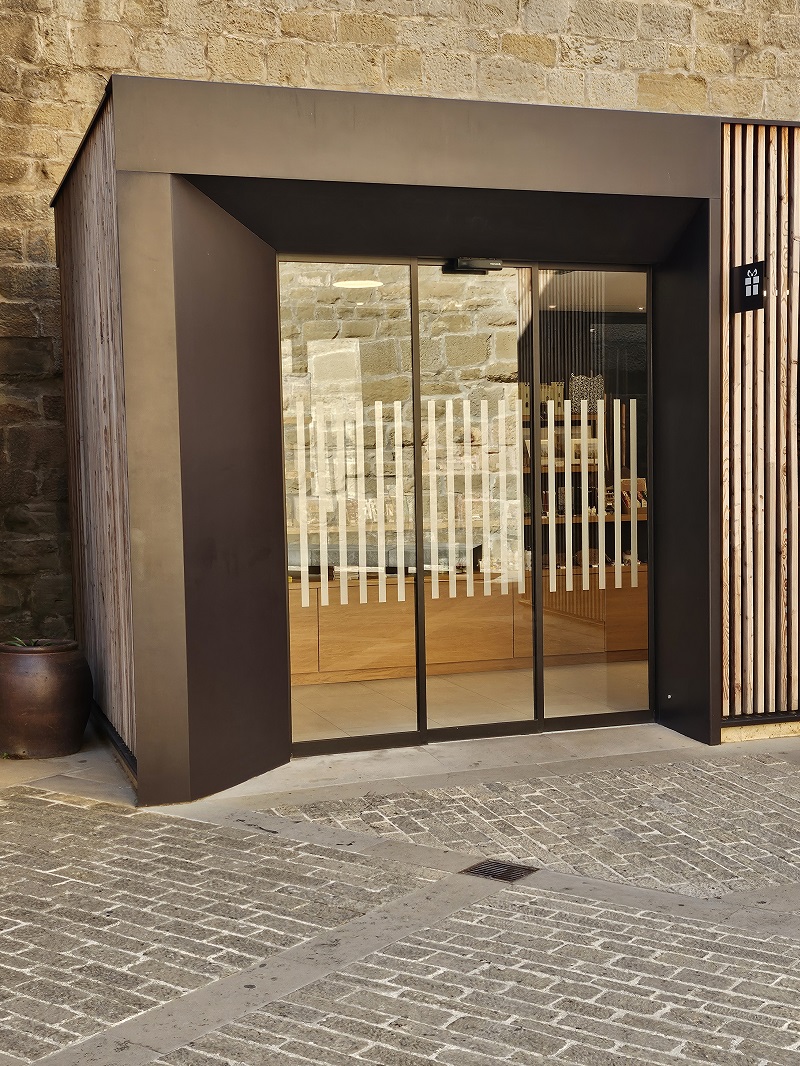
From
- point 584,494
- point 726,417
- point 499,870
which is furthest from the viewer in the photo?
point 584,494

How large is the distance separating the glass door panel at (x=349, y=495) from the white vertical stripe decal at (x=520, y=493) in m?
0.69

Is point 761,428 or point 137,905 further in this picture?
point 761,428

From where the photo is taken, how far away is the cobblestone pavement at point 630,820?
502 centimetres

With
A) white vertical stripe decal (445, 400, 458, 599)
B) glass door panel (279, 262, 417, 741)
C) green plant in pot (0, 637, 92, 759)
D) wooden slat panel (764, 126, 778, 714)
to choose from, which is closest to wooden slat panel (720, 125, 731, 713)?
wooden slat panel (764, 126, 778, 714)

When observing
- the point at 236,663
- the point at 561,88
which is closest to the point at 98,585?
the point at 236,663

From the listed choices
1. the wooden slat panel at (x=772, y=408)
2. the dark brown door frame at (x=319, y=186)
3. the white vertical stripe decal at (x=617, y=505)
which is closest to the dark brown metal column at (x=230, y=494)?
the dark brown door frame at (x=319, y=186)

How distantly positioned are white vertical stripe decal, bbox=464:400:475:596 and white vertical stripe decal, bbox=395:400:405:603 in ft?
1.37

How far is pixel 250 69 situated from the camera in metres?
9.55

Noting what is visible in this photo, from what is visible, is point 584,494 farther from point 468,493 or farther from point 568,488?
point 468,493

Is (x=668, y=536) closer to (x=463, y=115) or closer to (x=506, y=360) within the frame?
(x=506, y=360)

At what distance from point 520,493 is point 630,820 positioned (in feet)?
7.89

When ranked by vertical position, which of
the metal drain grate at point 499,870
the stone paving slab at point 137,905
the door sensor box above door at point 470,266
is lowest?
the metal drain grate at point 499,870

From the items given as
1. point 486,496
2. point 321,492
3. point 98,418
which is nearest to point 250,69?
point 98,418

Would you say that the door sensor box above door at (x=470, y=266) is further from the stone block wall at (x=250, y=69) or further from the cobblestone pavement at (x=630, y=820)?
the stone block wall at (x=250, y=69)
